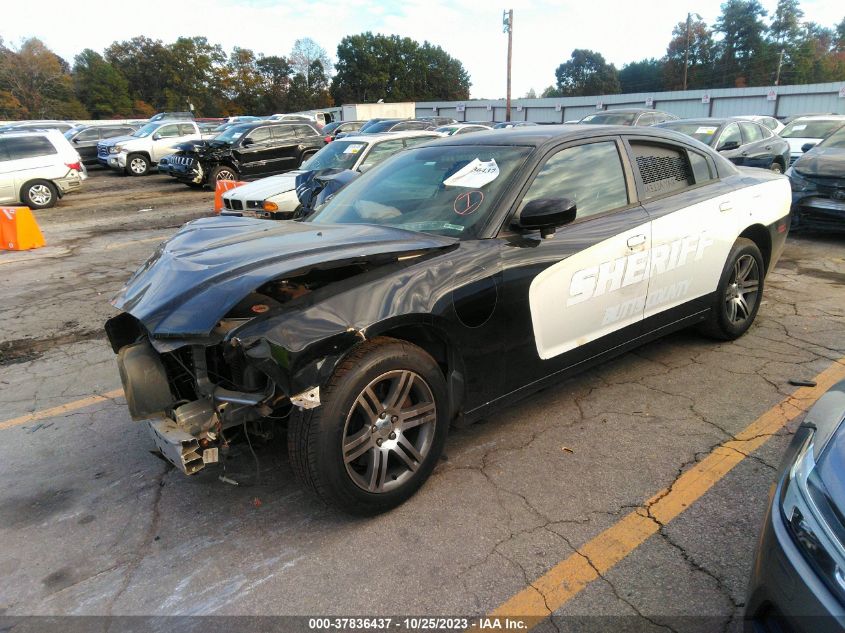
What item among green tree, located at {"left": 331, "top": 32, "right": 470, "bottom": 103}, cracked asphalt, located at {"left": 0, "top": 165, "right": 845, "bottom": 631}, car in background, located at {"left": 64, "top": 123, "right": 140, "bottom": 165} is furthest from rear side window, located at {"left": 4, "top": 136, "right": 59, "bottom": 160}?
green tree, located at {"left": 331, "top": 32, "right": 470, "bottom": 103}

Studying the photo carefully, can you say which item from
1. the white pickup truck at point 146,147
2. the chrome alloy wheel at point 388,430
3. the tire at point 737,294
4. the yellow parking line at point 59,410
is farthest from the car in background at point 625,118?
the white pickup truck at point 146,147

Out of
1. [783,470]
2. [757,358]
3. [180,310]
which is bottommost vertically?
[757,358]

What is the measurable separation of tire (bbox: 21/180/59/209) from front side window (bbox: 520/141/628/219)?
1559cm

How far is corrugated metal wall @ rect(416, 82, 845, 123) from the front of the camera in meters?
33.6

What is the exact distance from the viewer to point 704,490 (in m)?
2.92

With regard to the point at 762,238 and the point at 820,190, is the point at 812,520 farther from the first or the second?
the point at 820,190

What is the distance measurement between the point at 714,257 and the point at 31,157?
16.2m

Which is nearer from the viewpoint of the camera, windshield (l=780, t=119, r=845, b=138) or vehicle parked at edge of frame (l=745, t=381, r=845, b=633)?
vehicle parked at edge of frame (l=745, t=381, r=845, b=633)

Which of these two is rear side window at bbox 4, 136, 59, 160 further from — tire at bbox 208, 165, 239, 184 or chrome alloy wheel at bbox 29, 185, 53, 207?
tire at bbox 208, 165, 239, 184

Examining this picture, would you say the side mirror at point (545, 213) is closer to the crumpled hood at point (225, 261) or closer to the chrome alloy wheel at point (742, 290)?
the crumpled hood at point (225, 261)

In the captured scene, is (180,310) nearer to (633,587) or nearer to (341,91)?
(633,587)

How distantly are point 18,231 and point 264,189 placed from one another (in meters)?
4.30

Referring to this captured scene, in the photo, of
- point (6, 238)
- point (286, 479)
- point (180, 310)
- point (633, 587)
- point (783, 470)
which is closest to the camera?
point (783, 470)

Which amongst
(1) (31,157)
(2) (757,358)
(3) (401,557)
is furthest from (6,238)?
(2) (757,358)
